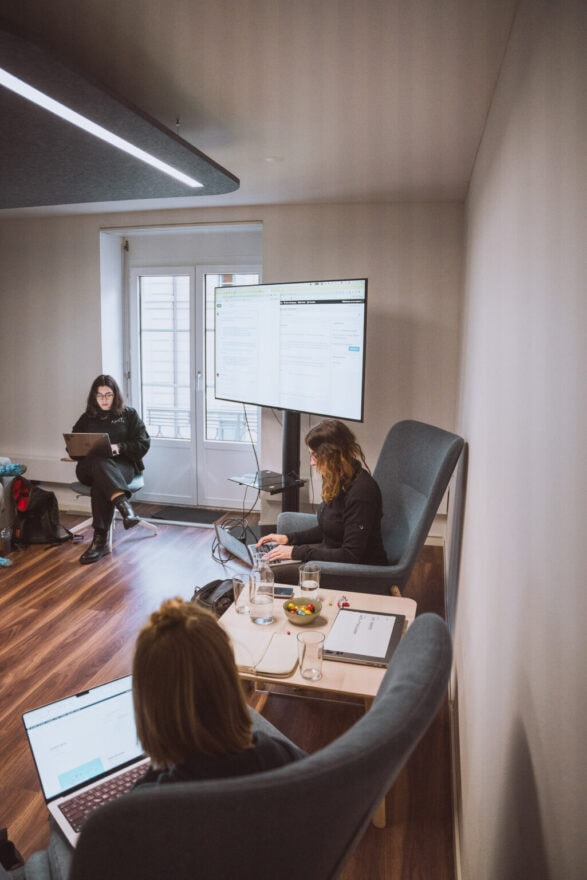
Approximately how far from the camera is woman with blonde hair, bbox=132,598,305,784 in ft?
3.47

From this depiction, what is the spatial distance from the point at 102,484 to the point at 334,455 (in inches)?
92.5

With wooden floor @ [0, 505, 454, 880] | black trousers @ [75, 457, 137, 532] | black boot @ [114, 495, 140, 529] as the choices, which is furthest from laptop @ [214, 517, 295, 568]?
black trousers @ [75, 457, 137, 532]

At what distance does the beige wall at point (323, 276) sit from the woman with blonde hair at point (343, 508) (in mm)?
1845

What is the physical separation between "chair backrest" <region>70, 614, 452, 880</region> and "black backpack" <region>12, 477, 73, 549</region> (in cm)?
425

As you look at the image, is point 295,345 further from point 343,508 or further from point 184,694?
point 184,694

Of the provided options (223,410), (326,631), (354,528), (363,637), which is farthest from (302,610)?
(223,410)

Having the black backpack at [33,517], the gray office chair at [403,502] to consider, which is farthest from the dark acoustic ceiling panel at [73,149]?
the black backpack at [33,517]

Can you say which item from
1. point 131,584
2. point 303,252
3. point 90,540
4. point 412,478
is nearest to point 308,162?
point 303,252

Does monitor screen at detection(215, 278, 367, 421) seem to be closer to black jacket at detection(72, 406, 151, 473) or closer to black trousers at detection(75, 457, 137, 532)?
Answer: black jacket at detection(72, 406, 151, 473)

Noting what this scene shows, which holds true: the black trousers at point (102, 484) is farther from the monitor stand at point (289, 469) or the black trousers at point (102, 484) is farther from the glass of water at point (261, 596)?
the glass of water at point (261, 596)

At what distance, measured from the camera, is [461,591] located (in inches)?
105

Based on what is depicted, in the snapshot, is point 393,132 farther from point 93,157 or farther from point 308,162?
point 93,157

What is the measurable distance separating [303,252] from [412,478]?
91.7 inches

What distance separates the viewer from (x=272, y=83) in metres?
2.40
